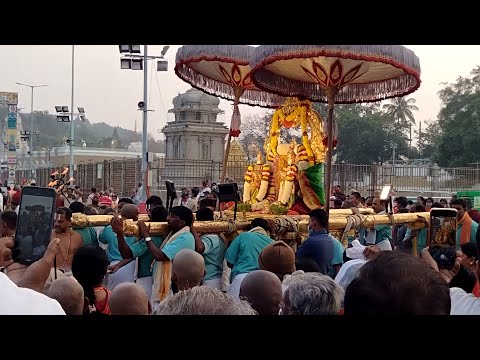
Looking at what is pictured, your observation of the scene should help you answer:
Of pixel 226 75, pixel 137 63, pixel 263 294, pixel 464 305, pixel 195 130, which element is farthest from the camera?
pixel 195 130

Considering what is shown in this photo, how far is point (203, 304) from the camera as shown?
246 cm

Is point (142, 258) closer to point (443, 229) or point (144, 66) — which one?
point (443, 229)

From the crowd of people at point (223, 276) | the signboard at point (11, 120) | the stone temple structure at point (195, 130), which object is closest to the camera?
the crowd of people at point (223, 276)

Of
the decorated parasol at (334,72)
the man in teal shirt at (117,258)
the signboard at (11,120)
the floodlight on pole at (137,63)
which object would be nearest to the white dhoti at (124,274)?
the man in teal shirt at (117,258)

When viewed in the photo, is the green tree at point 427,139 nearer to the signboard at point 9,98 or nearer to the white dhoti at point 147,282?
the signboard at point 9,98

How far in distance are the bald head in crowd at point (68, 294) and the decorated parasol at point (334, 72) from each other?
588 centimetres

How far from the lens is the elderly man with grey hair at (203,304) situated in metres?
2.45

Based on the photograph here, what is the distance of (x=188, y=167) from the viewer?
2753cm

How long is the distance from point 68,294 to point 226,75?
11.1 m

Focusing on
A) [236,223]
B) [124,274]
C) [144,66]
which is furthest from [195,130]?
[124,274]
